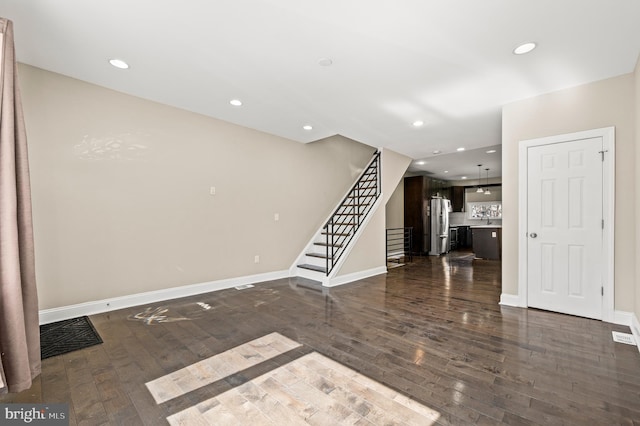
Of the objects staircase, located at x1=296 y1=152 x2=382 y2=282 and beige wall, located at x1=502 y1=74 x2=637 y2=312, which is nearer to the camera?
beige wall, located at x1=502 y1=74 x2=637 y2=312

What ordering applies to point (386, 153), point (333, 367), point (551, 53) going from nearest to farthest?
1. point (333, 367)
2. point (551, 53)
3. point (386, 153)

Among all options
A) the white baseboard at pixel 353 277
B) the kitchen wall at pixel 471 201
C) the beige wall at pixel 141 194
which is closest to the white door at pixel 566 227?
the white baseboard at pixel 353 277

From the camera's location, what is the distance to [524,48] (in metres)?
2.55

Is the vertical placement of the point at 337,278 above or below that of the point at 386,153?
below

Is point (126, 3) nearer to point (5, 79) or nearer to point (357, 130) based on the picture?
point (5, 79)

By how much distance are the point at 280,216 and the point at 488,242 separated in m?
5.94

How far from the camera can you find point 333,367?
7.22 ft

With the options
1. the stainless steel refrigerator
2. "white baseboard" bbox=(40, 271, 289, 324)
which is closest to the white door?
"white baseboard" bbox=(40, 271, 289, 324)

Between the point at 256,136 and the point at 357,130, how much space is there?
1775mm

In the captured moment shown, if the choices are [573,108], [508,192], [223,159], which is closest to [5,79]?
[223,159]

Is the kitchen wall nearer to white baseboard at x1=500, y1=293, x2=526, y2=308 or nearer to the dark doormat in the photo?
white baseboard at x1=500, y1=293, x2=526, y2=308

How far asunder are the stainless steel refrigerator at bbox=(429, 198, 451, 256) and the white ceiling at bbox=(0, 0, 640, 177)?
5.36 meters

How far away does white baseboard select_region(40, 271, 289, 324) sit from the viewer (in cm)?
311

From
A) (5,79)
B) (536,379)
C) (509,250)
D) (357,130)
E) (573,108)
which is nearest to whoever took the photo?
(5,79)
